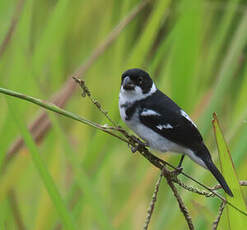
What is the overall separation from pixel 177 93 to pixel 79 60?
4.02 ft

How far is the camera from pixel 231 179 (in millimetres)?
1037

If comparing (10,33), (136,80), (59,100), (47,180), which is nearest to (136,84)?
(136,80)

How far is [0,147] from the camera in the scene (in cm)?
149

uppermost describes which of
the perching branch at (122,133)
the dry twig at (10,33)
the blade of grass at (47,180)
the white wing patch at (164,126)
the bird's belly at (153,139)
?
the dry twig at (10,33)

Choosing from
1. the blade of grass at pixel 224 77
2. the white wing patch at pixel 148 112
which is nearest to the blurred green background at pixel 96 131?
the blade of grass at pixel 224 77

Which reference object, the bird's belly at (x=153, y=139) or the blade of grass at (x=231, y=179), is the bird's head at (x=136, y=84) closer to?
the bird's belly at (x=153, y=139)

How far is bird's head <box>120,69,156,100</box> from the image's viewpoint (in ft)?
5.28

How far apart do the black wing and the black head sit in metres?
0.09

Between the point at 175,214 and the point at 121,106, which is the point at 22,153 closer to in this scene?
the point at 121,106

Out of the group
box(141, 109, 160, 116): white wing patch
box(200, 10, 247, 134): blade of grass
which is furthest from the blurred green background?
box(141, 109, 160, 116): white wing patch

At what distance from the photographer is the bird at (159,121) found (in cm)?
148

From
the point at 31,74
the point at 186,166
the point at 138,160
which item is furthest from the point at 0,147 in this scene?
the point at 138,160

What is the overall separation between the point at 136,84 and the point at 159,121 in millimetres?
176

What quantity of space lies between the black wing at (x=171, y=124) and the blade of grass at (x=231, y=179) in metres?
0.41
